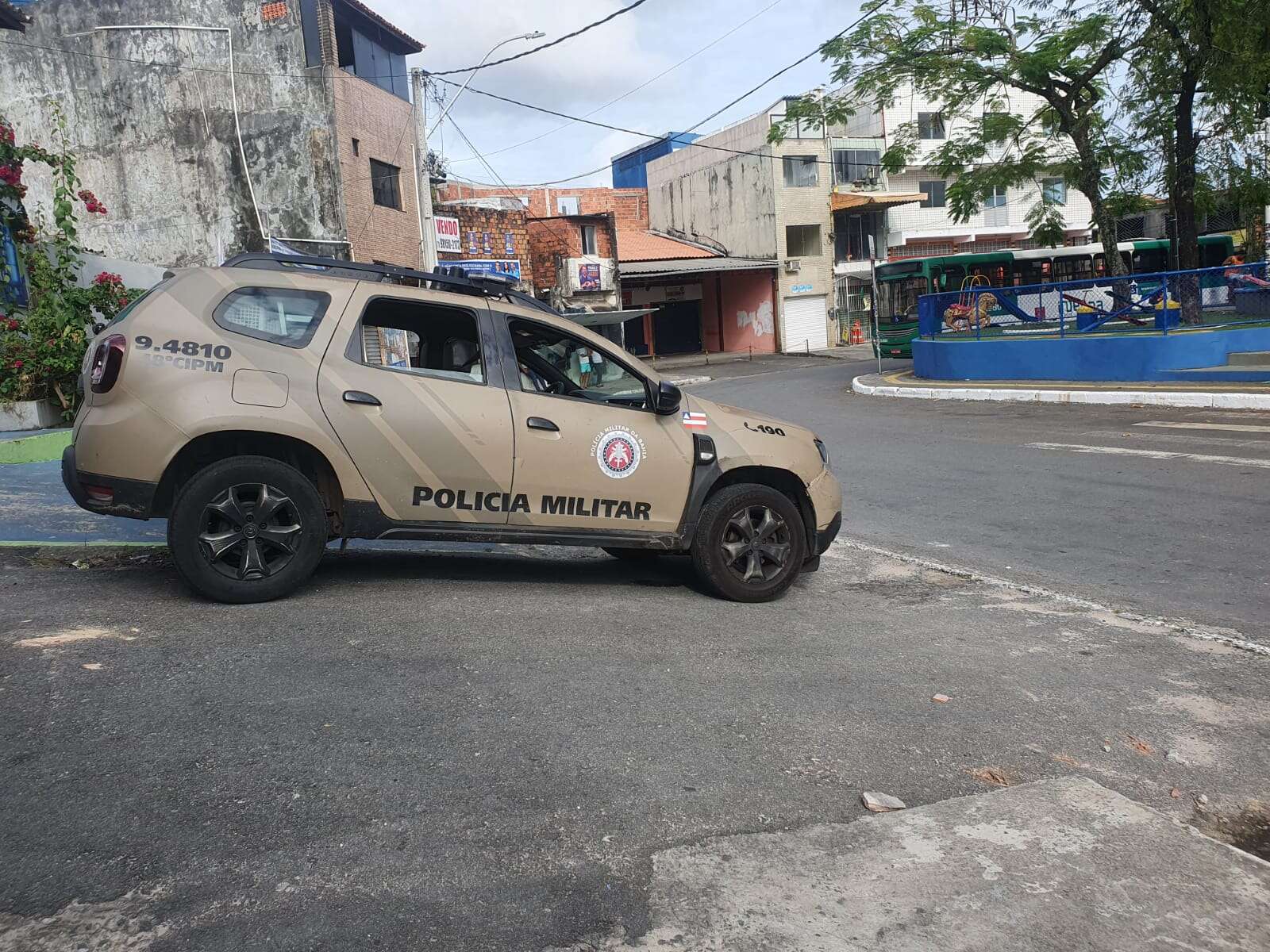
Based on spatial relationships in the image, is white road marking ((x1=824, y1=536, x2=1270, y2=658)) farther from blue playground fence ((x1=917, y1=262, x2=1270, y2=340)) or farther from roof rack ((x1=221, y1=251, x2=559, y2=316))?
blue playground fence ((x1=917, y1=262, x2=1270, y2=340))

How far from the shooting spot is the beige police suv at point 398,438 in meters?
5.18

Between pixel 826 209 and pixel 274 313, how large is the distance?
156 ft

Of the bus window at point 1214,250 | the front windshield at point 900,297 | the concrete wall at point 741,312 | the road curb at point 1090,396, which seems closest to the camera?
the road curb at point 1090,396

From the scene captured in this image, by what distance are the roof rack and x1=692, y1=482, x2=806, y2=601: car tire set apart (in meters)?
1.63

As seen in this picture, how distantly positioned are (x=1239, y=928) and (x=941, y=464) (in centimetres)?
963

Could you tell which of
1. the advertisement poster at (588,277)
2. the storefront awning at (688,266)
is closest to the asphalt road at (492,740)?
the advertisement poster at (588,277)

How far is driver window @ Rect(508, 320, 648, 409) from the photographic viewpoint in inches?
237

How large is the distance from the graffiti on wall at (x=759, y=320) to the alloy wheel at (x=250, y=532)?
46.6 meters

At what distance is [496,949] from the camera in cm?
254

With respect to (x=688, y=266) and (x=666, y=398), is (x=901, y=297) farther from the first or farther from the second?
(x=666, y=398)

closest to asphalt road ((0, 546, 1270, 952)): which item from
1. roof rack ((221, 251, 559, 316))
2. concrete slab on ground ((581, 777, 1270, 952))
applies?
concrete slab on ground ((581, 777, 1270, 952))

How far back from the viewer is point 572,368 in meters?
6.14

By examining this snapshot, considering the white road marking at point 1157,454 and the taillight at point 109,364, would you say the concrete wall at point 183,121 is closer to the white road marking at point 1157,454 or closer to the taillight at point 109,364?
the white road marking at point 1157,454

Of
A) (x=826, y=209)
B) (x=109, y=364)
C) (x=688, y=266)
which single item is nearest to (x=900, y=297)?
(x=688, y=266)
